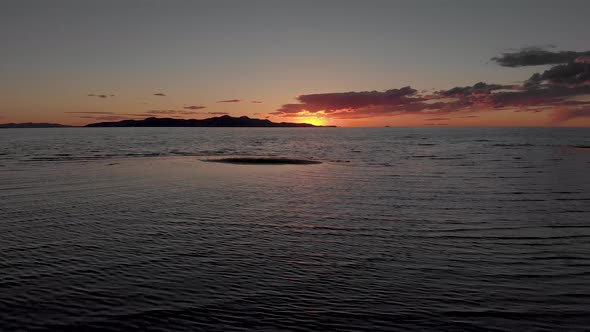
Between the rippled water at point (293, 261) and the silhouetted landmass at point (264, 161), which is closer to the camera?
the rippled water at point (293, 261)

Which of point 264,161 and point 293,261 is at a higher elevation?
point 264,161

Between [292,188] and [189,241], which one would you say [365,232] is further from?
[292,188]

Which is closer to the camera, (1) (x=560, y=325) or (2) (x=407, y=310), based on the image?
(1) (x=560, y=325)

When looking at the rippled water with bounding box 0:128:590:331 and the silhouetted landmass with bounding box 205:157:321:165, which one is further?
the silhouetted landmass with bounding box 205:157:321:165

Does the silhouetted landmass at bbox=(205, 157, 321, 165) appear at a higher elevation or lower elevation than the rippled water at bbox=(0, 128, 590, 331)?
higher

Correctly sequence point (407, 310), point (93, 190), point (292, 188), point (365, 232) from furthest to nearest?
point (292, 188) < point (93, 190) < point (365, 232) < point (407, 310)

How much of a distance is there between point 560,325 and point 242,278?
7339 mm

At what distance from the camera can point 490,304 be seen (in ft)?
31.0

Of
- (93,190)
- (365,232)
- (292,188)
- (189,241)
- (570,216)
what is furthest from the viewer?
(292,188)

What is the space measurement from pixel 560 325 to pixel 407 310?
2.99 metres

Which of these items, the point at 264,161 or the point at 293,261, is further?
the point at 264,161

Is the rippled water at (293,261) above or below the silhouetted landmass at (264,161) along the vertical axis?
below

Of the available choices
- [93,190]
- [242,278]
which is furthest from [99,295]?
[93,190]

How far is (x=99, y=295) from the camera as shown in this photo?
9.88m
